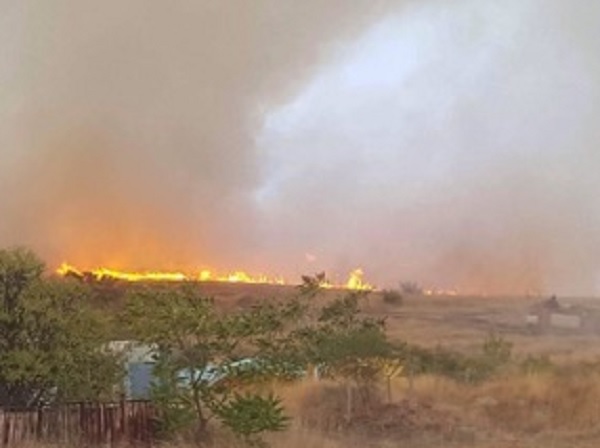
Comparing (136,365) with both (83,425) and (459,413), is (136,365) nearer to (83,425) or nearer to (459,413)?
(83,425)

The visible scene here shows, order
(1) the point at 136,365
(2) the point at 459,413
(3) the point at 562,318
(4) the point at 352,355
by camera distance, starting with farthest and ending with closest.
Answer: (3) the point at 562,318 < (4) the point at 352,355 < (2) the point at 459,413 < (1) the point at 136,365

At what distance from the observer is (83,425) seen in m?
16.9

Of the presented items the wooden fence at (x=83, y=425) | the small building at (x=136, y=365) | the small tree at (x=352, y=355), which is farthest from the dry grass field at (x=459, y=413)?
the small building at (x=136, y=365)

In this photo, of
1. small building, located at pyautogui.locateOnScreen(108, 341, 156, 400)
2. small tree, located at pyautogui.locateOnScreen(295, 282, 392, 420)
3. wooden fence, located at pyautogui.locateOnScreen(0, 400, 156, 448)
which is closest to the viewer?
wooden fence, located at pyautogui.locateOnScreen(0, 400, 156, 448)

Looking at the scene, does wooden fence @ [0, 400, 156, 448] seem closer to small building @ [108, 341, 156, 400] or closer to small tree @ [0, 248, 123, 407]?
small building @ [108, 341, 156, 400]

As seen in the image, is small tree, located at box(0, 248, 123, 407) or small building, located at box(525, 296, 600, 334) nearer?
small tree, located at box(0, 248, 123, 407)

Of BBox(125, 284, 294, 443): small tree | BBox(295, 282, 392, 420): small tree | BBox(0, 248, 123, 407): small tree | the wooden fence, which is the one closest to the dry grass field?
BBox(295, 282, 392, 420): small tree

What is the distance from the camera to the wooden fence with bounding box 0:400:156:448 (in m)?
16.3

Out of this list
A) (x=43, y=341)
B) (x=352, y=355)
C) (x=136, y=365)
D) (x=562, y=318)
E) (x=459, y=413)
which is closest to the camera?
(x=43, y=341)

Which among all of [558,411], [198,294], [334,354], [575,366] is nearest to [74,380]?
[198,294]

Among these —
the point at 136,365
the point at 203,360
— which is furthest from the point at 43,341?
the point at 136,365

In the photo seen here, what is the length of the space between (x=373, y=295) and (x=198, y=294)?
56.7 m

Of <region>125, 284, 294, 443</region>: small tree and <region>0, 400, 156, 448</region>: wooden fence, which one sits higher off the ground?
<region>125, 284, 294, 443</region>: small tree

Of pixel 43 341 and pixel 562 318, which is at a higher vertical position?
pixel 562 318
